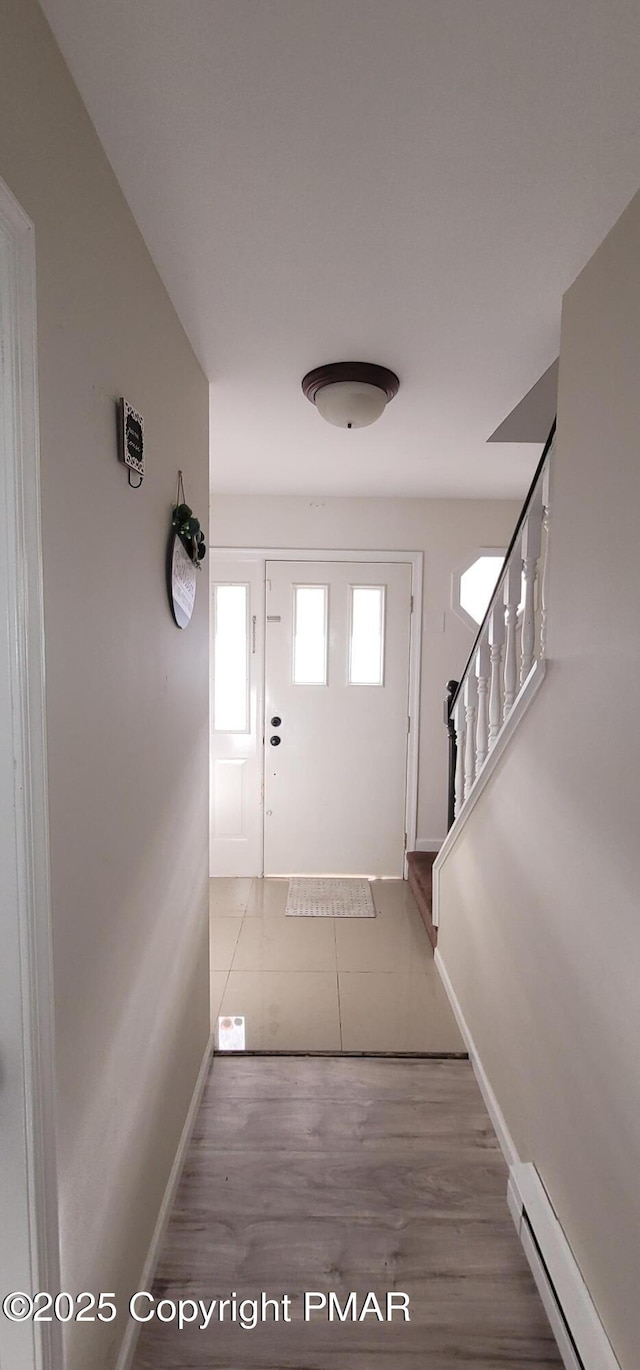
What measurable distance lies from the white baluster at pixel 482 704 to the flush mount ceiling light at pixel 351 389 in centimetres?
91

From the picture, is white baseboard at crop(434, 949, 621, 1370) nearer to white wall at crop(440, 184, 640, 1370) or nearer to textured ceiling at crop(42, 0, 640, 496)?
white wall at crop(440, 184, 640, 1370)

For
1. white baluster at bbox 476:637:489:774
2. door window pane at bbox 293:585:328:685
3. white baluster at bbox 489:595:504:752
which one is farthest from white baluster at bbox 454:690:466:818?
door window pane at bbox 293:585:328:685

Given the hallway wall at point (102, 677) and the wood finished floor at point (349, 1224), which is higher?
the hallway wall at point (102, 677)

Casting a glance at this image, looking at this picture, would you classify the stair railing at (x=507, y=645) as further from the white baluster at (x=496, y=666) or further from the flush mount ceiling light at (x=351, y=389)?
the flush mount ceiling light at (x=351, y=389)

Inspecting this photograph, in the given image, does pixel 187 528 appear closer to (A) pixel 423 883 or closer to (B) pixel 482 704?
(B) pixel 482 704

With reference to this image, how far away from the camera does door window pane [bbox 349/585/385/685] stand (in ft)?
11.7

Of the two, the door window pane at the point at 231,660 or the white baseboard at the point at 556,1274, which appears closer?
the white baseboard at the point at 556,1274

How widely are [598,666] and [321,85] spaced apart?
A: 3.51 feet

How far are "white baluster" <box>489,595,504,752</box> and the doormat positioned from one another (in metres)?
1.58

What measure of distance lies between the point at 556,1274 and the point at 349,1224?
19.8 inches

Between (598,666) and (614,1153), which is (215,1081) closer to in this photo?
(614,1153)

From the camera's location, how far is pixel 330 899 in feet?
11.2

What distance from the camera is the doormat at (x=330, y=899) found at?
Answer: 324cm

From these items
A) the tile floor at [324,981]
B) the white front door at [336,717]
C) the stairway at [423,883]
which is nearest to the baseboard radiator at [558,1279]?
the tile floor at [324,981]
